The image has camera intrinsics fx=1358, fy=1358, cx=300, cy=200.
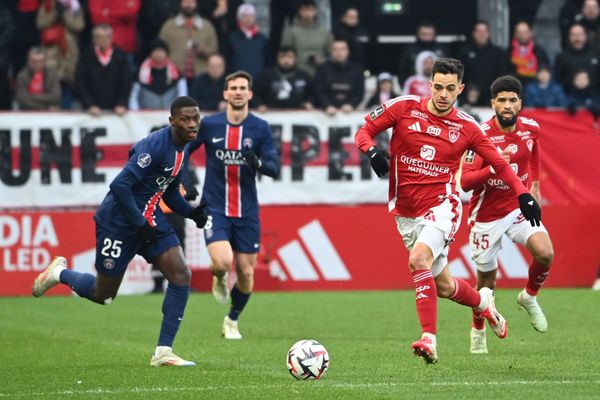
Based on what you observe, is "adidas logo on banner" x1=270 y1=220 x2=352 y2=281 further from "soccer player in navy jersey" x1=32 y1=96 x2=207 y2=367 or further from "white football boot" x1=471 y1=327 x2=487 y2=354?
"soccer player in navy jersey" x1=32 y1=96 x2=207 y2=367

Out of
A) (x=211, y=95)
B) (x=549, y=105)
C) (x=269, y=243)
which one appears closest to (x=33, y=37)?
(x=211, y=95)

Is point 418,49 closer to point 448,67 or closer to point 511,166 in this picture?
point 511,166

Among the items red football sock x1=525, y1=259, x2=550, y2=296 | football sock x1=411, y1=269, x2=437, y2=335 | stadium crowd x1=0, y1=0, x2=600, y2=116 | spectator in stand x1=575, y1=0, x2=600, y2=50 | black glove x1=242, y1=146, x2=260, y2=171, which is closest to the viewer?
football sock x1=411, y1=269, x2=437, y2=335

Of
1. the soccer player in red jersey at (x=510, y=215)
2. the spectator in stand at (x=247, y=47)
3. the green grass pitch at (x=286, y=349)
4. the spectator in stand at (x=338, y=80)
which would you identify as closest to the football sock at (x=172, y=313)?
the green grass pitch at (x=286, y=349)

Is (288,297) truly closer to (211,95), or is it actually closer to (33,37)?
(211,95)

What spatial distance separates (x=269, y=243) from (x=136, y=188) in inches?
345

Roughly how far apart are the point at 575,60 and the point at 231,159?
30.0 ft

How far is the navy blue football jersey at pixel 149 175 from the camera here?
11156 mm

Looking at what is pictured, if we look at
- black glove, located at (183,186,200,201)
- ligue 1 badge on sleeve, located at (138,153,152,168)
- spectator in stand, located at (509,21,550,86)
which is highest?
spectator in stand, located at (509,21,550,86)

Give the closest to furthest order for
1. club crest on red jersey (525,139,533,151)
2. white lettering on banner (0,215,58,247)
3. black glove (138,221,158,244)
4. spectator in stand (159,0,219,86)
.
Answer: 1. black glove (138,221,158,244)
2. club crest on red jersey (525,139,533,151)
3. white lettering on banner (0,215,58,247)
4. spectator in stand (159,0,219,86)

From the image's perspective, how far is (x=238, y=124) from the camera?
14.3 meters

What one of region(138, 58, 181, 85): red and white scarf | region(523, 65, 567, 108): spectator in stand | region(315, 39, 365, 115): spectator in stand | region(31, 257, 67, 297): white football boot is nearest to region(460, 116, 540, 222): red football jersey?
region(31, 257, 67, 297): white football boot

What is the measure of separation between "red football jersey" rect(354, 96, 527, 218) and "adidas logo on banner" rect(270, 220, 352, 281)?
898 centimetres

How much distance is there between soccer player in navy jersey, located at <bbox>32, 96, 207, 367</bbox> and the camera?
11141 mm
